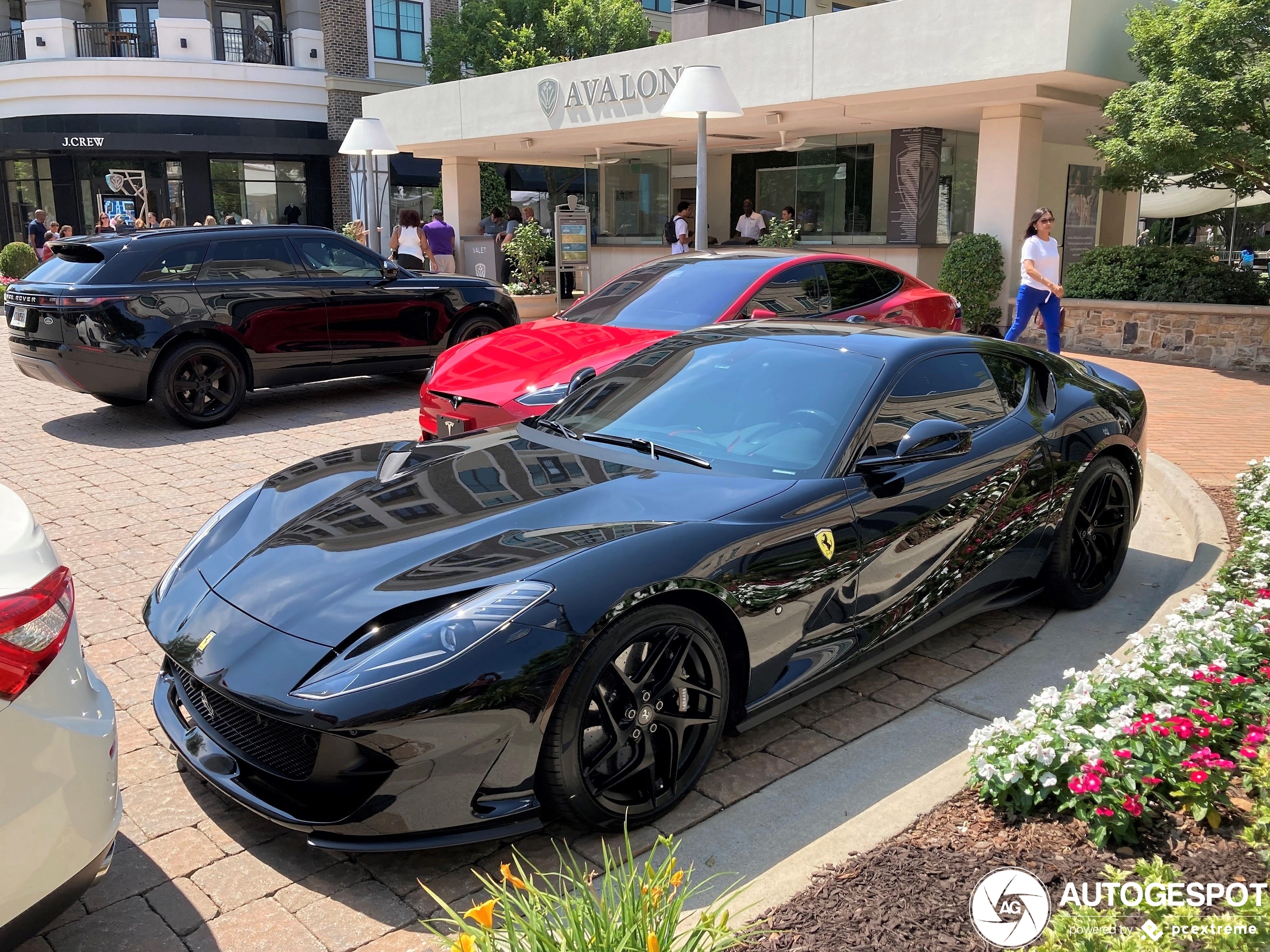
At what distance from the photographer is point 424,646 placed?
290 cm

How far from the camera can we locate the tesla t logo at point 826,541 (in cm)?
371

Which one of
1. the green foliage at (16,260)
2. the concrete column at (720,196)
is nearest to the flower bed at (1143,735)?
the concrete column at (720,196)

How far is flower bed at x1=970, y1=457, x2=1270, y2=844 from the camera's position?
286cm

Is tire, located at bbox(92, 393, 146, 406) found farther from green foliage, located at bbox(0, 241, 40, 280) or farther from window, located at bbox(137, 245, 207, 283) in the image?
green foliage, located at bbox(0, 241, 40, 280)

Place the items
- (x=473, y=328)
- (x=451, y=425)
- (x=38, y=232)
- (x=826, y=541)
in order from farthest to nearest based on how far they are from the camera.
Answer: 1. (x=38, y=232)
2. (x=473, y=328)
3. (x=451, y=425)
4. (x=826, y=541)

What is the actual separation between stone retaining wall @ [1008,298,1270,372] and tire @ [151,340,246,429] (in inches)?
390

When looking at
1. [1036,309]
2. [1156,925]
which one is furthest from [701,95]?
[1156,925]

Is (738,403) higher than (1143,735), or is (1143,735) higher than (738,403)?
(738,403)

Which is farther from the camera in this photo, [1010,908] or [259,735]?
[259,735]

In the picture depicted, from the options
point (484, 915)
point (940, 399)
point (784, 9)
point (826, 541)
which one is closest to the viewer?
point (484, 915)

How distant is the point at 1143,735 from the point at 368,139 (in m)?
→ 16.3

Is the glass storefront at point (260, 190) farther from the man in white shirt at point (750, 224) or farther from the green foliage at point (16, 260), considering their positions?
the man in white shirt at point (750, 224)

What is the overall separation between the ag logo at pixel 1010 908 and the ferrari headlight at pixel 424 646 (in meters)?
1.38

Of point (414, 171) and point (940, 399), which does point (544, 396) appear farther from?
point (414, 171)
